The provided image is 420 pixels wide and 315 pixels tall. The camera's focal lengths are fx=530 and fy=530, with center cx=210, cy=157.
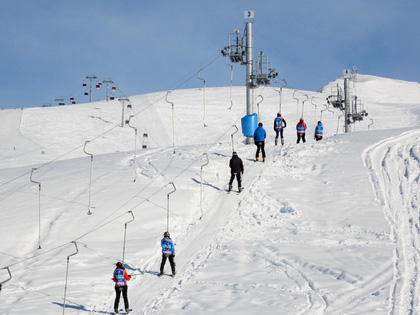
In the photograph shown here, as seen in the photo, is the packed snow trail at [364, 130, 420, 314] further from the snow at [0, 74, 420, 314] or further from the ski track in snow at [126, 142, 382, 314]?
the ski track in snow at [126, 142, 382, 314]

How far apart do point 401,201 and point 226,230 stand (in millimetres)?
5675

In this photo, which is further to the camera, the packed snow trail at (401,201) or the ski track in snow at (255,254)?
the ski track in snow at (255,254)

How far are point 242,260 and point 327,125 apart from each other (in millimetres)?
42804

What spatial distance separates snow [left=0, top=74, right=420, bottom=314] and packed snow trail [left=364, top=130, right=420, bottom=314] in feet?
0.15

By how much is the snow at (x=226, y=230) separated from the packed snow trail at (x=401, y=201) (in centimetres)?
5

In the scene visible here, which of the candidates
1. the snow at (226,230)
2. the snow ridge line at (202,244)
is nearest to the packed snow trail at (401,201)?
the snow at (226,230)

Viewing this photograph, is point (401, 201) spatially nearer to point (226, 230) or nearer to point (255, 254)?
point (226, 230)

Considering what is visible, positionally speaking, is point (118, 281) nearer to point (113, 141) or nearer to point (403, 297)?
point (403, 297)

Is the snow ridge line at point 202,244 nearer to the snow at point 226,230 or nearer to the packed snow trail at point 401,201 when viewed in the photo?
the snow at point 226,230

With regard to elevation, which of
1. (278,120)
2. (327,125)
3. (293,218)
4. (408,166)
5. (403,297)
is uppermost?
(327,125)

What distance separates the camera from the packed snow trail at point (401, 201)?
10.5 m

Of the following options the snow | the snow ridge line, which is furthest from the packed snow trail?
the snow ridge line

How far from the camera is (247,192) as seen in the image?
62.8ft

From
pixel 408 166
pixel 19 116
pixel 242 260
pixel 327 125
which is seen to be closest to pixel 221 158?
pixel 408 166
